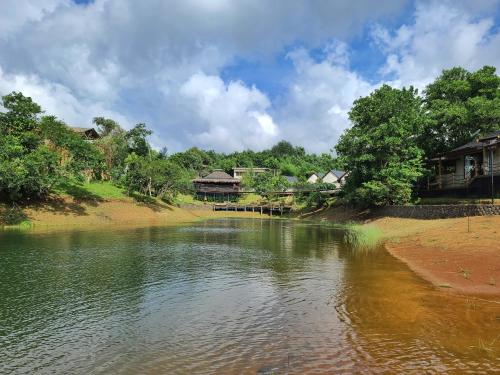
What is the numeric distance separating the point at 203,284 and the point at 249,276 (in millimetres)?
2344

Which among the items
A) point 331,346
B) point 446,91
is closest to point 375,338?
point 331,346

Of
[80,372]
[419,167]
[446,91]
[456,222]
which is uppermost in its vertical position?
[446,91]

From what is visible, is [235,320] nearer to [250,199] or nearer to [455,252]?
[455,252]

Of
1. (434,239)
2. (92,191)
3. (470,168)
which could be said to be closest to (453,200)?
(470,168)

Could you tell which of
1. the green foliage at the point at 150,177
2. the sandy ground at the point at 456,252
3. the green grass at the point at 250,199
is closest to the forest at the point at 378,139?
the green foliage at the point at 150,177

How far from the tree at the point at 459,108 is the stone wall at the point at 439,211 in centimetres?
995

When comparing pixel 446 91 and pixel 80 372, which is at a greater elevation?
pixel 446 91

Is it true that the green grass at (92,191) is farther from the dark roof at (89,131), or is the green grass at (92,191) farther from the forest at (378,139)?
the dark roof at (89,131)

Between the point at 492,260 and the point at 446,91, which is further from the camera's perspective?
the point at 446,91

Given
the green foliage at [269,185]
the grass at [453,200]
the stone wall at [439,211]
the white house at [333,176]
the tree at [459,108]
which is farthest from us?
the white house at [333,176]

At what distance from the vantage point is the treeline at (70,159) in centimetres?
4344

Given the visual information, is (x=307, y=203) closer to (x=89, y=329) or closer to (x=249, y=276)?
(x=249, y=276)

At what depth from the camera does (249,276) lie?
54.0ft

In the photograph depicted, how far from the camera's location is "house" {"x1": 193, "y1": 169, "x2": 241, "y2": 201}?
88081 mm
